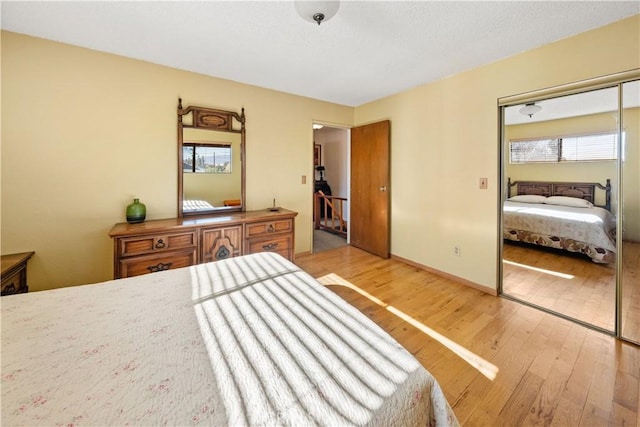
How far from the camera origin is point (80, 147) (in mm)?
2340

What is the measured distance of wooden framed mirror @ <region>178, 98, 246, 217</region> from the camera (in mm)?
2834

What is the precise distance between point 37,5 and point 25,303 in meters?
2.08

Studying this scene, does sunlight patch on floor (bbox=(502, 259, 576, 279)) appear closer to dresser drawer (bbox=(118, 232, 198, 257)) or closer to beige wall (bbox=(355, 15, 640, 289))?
beige wall (bbox=(355, 15, 640, 289))

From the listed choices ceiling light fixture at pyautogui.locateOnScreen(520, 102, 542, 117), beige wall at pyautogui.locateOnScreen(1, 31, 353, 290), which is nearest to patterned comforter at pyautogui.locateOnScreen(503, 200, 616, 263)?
ceiling light fixture at pyautogui.locateOnScreen(520, 102, 542, 117)

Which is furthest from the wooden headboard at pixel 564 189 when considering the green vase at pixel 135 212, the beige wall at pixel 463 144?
the green vase at pixel 135 212

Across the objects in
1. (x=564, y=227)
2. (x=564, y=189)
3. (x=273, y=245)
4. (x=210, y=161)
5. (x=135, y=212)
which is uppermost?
(x=210, y=161)

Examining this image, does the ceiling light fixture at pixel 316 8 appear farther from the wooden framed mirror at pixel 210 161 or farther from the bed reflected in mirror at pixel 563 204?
the bed reflected in mirror at pixel 563 204

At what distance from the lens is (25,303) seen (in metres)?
1.09

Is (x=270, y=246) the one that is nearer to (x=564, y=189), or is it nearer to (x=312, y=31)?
(x=312, y=31)

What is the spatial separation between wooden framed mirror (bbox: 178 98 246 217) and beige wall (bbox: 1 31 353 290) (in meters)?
0.10

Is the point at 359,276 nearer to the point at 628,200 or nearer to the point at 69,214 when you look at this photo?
the point at 628,200

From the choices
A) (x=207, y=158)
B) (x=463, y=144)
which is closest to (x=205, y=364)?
(x=207, y=158)

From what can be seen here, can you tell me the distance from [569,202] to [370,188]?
7.47ft

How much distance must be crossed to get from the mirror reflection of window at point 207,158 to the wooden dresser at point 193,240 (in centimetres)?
55
